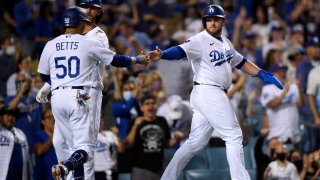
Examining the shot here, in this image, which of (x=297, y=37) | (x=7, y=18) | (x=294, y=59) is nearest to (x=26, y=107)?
(x=7, y=18)

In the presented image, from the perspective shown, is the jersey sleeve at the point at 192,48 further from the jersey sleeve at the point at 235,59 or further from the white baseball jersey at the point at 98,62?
the white baseball jersey at the point at 98,62

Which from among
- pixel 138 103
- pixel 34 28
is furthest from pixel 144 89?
pixel 34 28

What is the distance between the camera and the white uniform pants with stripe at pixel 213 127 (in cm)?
1034

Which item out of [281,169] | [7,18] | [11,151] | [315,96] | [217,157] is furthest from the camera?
[7,18]

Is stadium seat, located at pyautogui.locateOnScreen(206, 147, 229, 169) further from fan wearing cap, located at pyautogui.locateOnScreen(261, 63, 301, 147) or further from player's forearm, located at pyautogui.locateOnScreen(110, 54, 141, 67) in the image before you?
player's forearm, located at pyautogui.locateOnScreen(110, 54, 141, 67)

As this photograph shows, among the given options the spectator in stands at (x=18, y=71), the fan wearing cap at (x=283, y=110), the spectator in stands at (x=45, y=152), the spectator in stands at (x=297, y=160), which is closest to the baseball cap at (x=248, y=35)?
the fan wearing cap at (x=283, y=110)

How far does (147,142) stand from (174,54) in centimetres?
257

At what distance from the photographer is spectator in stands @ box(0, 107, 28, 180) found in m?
12.1

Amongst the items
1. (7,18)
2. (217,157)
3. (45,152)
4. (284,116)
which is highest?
(7,18)

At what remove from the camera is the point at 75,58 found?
1012 centimetres

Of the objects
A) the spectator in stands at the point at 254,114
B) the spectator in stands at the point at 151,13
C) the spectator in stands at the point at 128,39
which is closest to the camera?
the spectator in stands at the point at 254,114

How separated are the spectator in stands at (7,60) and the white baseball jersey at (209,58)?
3.82 m

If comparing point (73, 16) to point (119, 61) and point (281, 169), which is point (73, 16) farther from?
point (281, 169)

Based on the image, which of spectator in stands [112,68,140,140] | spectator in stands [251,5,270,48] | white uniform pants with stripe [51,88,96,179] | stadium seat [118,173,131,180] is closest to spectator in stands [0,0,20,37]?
Answer: spectator in stands [112,68,140,140]
